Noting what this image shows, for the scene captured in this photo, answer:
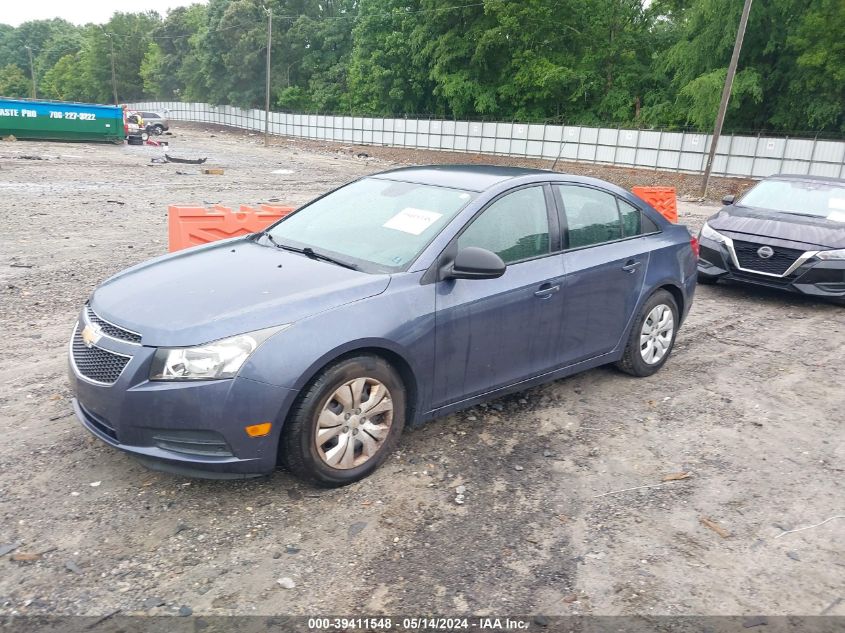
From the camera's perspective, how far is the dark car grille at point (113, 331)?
137 inches

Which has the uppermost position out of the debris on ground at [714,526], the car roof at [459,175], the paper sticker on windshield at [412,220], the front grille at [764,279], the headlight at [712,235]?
the car roof at [459,175]

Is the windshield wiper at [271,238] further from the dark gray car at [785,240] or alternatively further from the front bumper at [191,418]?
the dark gray car at [785,240]

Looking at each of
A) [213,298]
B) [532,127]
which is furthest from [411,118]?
[213,298]

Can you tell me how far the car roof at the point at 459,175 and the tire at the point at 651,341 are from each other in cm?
140

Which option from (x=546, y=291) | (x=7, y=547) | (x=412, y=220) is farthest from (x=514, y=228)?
(x=7, y=547)

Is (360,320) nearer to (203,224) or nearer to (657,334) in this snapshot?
(657,334)

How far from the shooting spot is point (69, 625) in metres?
2.75

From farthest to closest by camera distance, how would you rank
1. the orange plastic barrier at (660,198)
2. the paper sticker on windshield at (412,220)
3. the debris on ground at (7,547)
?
the orange plastic barrier at (660,198), the paper sticker on windshield at (412,220), the debris on ground at (7,547)

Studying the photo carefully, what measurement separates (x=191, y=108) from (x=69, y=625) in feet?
307

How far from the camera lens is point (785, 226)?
851cm

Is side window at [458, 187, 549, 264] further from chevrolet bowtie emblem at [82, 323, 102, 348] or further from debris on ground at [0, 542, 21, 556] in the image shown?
debris on ground at [0, 542, 21, 556]

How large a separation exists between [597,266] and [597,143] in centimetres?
3526

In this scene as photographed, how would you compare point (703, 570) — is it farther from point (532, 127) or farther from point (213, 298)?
point (532, 127)

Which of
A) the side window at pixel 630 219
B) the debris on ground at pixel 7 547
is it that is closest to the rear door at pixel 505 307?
the side window at pixel 630 219
